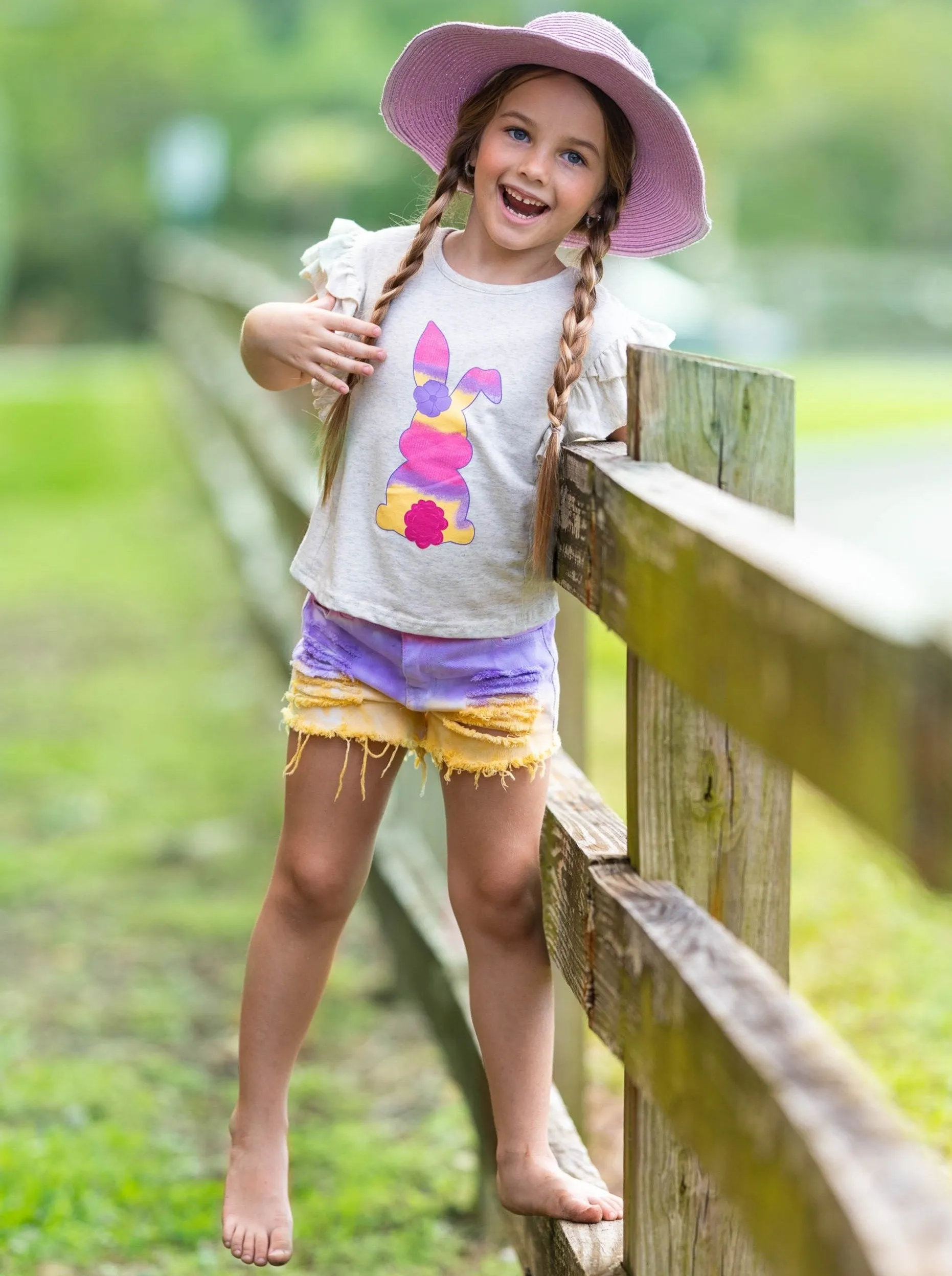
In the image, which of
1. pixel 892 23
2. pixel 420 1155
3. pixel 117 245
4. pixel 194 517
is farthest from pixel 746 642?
pixel 892 23

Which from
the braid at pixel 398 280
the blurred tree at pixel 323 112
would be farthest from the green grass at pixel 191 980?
the blurred tree at pixel 323 112

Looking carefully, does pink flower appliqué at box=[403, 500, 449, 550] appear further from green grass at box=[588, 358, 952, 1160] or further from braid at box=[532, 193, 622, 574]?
green grass at box=[588, 358, 952, 1160]

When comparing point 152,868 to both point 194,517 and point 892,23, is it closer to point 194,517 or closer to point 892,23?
point 194,517

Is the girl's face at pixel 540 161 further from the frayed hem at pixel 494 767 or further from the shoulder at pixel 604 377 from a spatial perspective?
the frayed hem at pixel 494 767

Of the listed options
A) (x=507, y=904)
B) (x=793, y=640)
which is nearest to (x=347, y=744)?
(x=507, y=904)

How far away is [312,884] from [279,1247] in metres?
0.47

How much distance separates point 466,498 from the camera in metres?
2.05

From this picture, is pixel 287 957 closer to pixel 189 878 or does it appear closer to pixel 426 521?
pixel 426 521

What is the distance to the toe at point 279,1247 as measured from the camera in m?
2.18

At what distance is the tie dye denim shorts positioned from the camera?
210 centimetres

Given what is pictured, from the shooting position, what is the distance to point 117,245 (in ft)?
147

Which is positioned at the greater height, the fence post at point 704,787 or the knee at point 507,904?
the fence post at point 704,787

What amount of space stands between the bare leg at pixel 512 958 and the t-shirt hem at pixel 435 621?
183mm

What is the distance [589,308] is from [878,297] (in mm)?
21550
